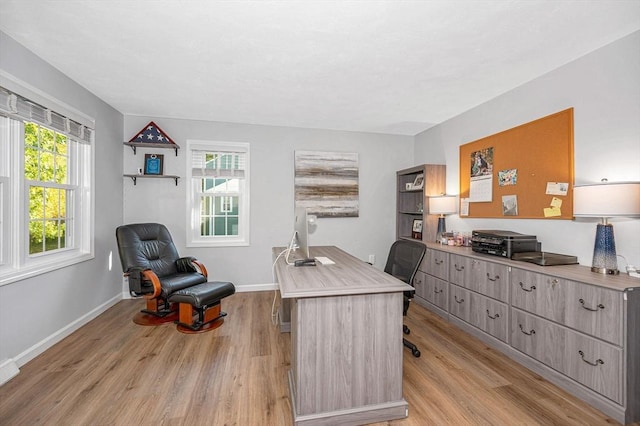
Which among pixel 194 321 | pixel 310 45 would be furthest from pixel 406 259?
pixel 194 321

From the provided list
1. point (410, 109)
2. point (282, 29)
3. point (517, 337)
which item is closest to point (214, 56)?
point (282, 29)

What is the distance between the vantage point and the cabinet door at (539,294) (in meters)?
1.98

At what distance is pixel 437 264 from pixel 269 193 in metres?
2.52

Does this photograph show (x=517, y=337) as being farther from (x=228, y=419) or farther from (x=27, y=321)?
(x=27, y=321)

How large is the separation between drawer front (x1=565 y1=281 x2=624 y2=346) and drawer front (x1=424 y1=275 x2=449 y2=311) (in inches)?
49.8

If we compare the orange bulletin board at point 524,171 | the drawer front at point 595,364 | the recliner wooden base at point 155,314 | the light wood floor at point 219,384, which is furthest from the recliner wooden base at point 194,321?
the orange bulletin board at point 524,171

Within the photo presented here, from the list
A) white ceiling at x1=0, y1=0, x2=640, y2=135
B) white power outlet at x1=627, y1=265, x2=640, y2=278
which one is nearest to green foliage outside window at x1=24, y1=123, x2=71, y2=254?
white ceiling at x1=0, y1=0, x2=640, y2=135

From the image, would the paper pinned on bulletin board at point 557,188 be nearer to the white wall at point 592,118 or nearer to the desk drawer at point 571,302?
the white wall at point 592,118

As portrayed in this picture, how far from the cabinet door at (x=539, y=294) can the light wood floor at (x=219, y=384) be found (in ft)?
1.65

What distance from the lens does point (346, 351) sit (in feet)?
5.27

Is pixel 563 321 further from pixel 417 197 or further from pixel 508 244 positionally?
pixel 417 197

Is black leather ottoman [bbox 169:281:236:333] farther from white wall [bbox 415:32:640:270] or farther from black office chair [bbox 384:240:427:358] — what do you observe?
white wall [bbox 415:32:640:270]

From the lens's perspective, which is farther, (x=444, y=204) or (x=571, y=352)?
(x=444, y=204)

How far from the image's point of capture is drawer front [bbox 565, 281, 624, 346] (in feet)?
5.46
